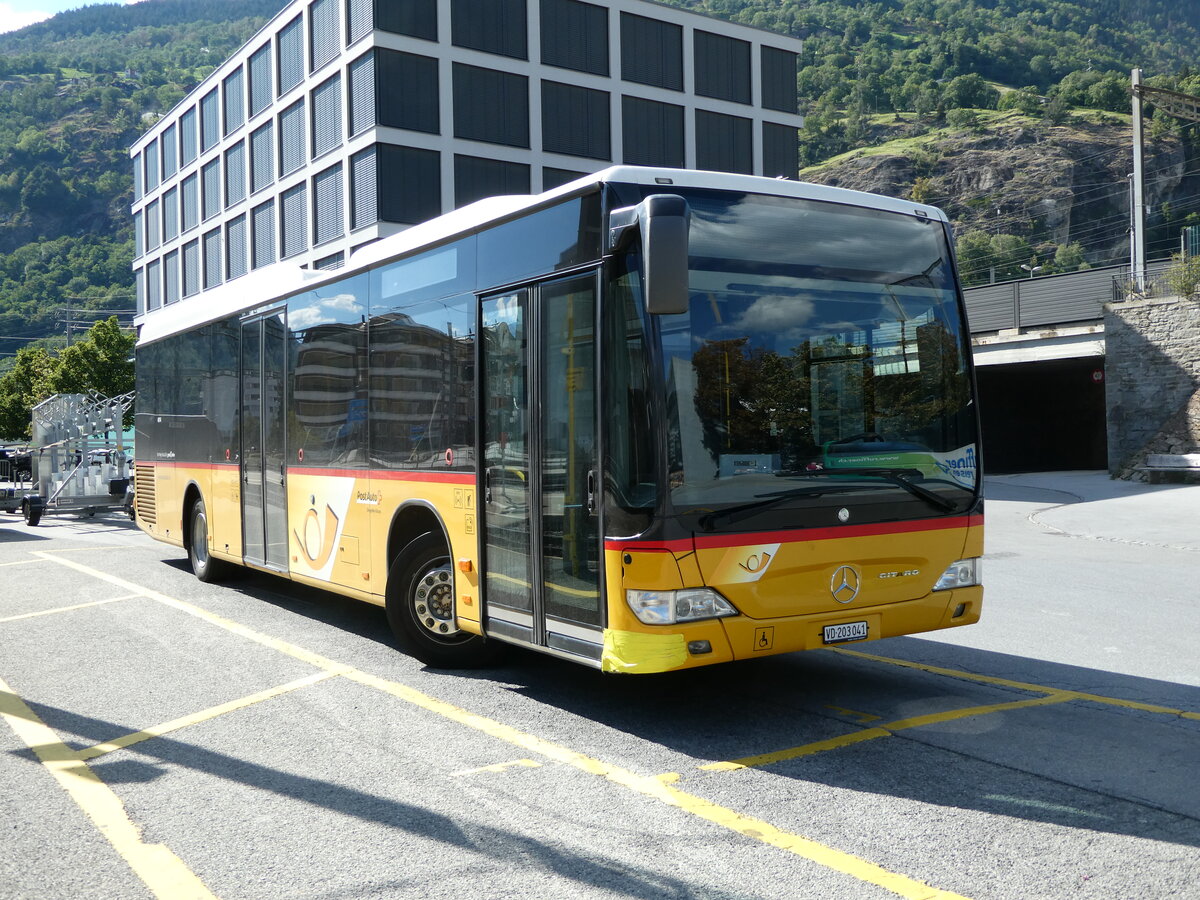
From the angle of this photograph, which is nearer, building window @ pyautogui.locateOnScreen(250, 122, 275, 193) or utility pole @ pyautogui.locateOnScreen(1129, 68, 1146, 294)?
utility pole @ pyautogui.locateOnScreen(1129, 68, 1146, 294)

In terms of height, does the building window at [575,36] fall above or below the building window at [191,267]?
above

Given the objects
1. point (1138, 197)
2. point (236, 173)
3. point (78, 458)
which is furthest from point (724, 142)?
point (78, 458)

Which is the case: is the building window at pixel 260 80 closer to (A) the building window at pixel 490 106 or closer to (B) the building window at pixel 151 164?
(A) the building window at pixel 490 106

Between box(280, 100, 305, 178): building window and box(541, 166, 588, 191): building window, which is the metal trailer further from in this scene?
box(541, 166, 588, 191): building window

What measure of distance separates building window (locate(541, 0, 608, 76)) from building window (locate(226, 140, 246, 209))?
15.2 metres

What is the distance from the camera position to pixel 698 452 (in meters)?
5.66

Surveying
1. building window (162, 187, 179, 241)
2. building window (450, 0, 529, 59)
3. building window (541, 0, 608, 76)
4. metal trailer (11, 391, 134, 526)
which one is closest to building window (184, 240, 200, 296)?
building window (162, 187, 179, 241)

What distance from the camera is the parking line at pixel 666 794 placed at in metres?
3.99

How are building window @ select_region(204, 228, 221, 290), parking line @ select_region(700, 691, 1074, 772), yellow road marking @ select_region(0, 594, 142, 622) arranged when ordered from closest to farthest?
parking line @ select_region(700, 691, 1074, 772) < yellow road marking @ select_region(0, 594, 142, 622) < building window @ select_region(204, 228, 221, 290)

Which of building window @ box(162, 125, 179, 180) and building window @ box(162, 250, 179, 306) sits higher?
A: building window @ box(162, 125, 179, 180)

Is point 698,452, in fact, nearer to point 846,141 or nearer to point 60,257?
point 60,257

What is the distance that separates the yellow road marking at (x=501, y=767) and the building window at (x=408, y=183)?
36.7 meters

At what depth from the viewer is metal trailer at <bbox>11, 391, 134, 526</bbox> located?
78.0 feet

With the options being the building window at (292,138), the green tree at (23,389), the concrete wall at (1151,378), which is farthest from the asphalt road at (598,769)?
the green tree at (23,389)
